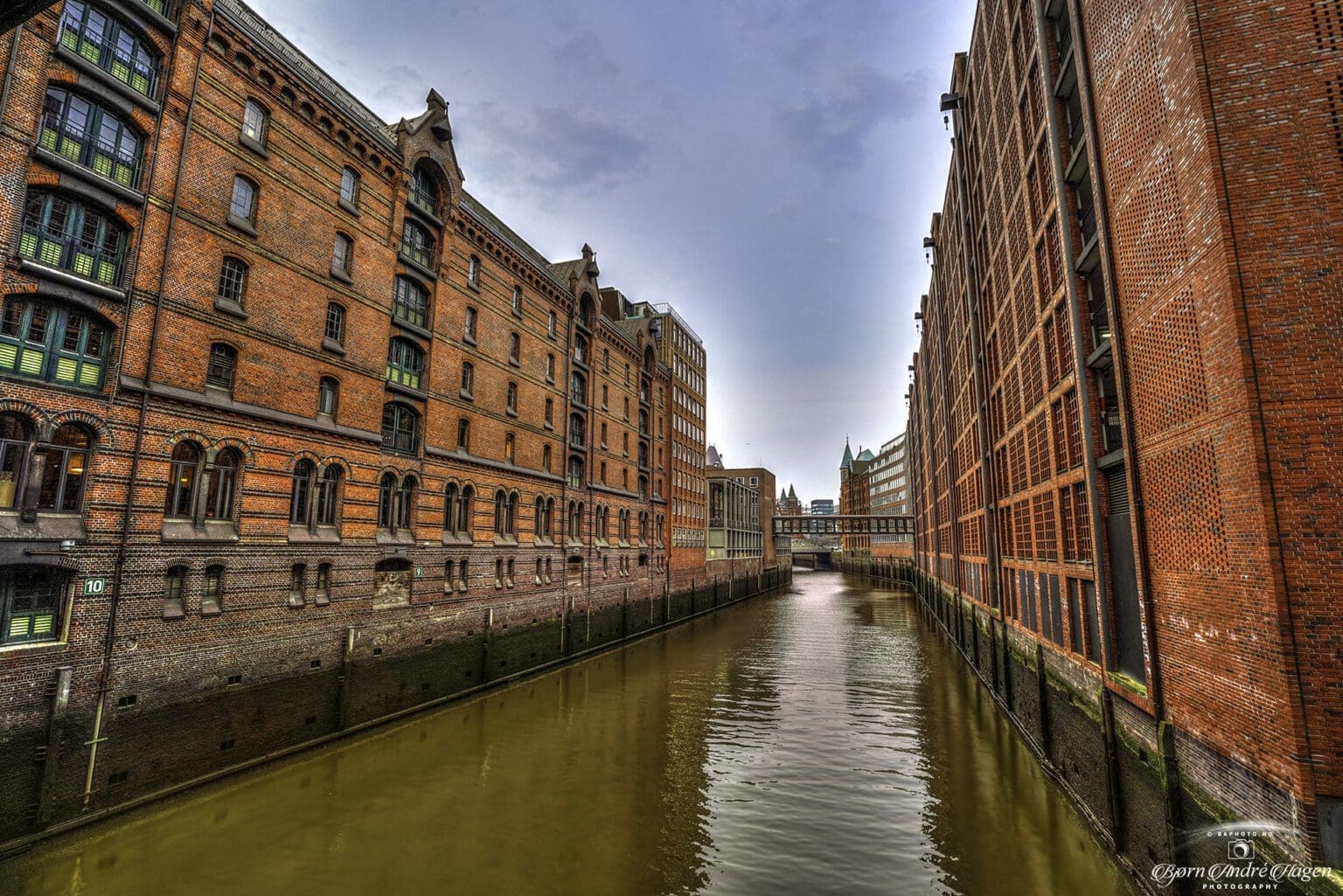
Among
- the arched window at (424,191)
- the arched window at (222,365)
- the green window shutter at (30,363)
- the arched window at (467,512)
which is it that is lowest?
the arched window at (467,512)

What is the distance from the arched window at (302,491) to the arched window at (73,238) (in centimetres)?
540

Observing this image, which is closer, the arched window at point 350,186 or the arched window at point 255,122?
the arched window at point 255,122

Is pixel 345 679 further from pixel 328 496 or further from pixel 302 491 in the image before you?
pixel 302 491

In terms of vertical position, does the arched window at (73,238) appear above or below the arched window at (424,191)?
below

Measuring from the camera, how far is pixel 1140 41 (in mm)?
9414

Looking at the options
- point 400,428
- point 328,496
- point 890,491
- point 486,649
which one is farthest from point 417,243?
point 890,491

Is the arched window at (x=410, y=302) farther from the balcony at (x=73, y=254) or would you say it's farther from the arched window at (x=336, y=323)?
the balcony at (x=73, y=254)

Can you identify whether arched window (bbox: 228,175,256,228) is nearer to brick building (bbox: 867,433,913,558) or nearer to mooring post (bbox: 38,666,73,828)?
mooring post (bbox: 38,666,73,828)

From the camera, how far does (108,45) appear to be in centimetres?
1158

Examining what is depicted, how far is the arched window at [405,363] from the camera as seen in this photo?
18.9m

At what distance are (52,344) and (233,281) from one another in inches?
153

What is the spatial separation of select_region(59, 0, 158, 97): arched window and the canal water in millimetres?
13814

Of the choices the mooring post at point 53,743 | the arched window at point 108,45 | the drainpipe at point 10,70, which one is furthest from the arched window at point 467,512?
the drainpipe at point 10,70

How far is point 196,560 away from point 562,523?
15.5 meters
